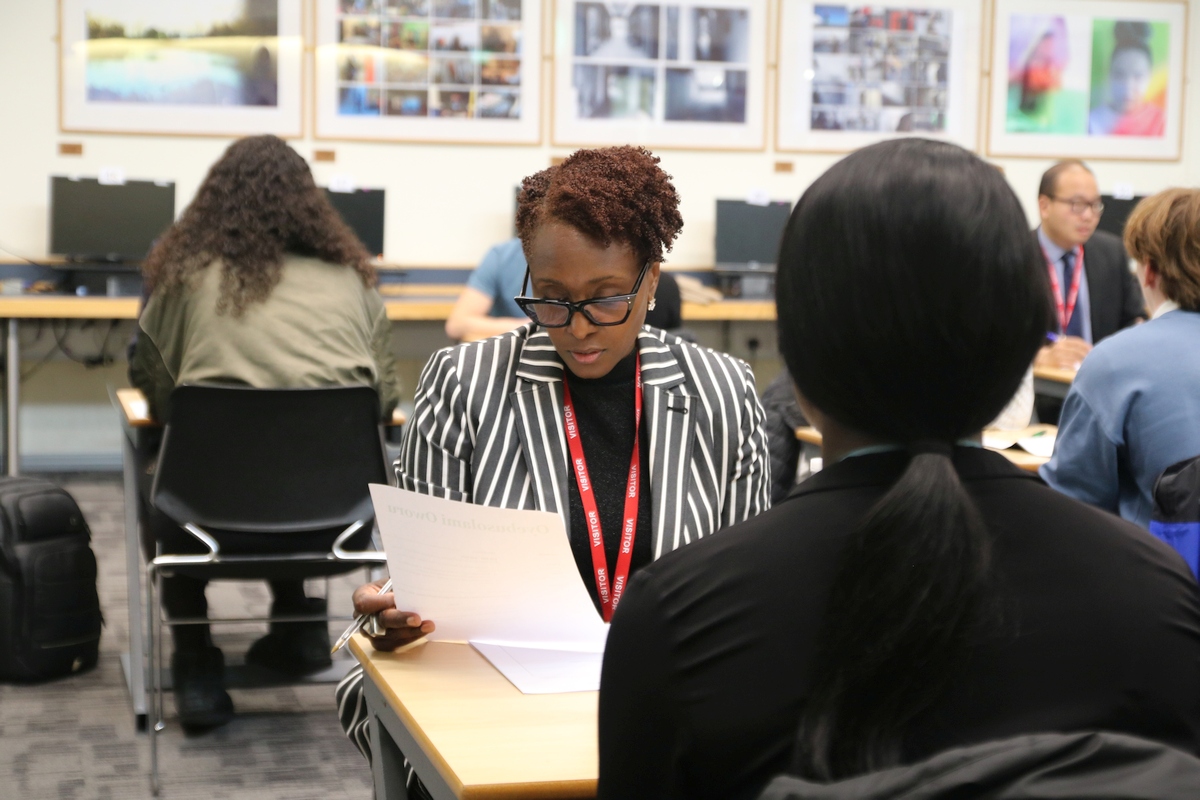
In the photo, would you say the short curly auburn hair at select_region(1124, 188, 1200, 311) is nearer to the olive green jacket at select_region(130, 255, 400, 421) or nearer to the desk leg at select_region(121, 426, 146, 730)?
the olive green jacket at select_region(130, 255, 400, 421)

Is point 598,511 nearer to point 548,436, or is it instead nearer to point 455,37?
point 548,436

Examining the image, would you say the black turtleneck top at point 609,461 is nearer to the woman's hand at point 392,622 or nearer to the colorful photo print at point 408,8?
the woman's hand at point 392,622

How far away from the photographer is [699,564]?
0.81 m

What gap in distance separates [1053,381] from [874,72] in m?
3.41

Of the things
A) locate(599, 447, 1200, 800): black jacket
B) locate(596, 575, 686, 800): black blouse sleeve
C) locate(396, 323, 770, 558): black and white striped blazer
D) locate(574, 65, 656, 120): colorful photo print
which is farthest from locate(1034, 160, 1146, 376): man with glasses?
locate(596, 575, 686, 800): black blouse sleeve

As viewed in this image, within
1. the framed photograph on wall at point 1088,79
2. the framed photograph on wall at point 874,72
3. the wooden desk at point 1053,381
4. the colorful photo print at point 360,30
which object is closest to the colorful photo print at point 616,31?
the framed photograph on wall at point 874,72

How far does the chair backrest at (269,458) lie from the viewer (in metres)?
2.60

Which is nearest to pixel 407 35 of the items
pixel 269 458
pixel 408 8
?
pixel 408 8

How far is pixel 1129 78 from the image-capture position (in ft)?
23.7

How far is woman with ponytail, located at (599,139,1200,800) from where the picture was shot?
78 cm

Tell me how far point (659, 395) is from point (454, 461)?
1.02 feet

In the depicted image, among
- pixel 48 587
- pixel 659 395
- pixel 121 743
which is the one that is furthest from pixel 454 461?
pixel 48 587

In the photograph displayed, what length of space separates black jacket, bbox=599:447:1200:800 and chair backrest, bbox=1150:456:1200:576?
2.99ft

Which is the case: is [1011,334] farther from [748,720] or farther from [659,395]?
[659,395]
